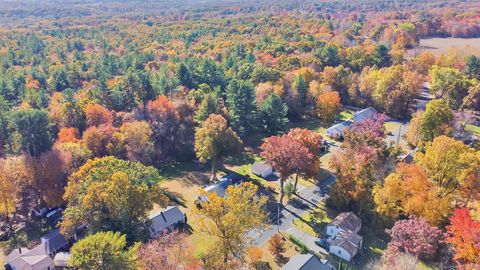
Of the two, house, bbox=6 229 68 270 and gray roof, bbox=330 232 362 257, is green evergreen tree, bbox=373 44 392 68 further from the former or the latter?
house, bbox=6 229 68 270

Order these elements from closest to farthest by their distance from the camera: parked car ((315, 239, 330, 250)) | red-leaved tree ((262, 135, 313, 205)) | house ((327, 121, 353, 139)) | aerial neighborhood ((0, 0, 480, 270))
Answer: aerial neighborhood ((0, 0, 480, 270)) → parked car ((315, 239, 330, 250)) → red-leaved tree ((262, 135, 313, 205)) → house ((327, 121, 353, 139))

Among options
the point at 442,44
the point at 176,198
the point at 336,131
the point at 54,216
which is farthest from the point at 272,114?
the point at 442,44

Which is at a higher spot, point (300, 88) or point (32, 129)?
point (32, 129)

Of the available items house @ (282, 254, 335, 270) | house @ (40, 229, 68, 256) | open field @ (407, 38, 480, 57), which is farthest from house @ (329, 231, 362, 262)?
open field @ (407, 38, 480, 57)

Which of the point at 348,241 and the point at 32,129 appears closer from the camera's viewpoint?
the point at 348,241

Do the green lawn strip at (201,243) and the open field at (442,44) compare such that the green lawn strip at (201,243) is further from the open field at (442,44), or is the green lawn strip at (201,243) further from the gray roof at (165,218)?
the open field at (442,44)

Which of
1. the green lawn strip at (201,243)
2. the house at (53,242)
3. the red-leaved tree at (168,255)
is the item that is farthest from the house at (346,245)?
the house at (53,242)

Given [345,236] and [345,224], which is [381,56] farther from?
[345,236]

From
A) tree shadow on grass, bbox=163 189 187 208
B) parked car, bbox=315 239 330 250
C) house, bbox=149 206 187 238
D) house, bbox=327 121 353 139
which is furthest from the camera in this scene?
house, bbox=327 121 353 139
